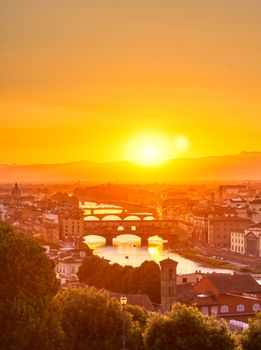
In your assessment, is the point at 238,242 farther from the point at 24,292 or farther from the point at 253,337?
the point at 24,292

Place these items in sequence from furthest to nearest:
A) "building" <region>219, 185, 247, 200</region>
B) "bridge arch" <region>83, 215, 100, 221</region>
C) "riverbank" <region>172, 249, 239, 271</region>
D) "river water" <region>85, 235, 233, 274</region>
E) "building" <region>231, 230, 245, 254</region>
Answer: "building" <region>219, 185, 247, 200</region> → "bridge arch" <region>83, 215, 100, 221</region> → "building" <region>231, 230, 245, 254</region> → "riverbank" <region>172, 249, 239, 271</region> → "river water" <region>85, 235, 233, 274</region>

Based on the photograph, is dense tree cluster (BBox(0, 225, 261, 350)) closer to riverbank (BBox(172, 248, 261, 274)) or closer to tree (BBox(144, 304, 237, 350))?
tree (BBox(144, 304, 237, 350))

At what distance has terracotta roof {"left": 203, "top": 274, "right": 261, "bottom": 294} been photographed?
1148cm

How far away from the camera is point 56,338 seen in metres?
6.86

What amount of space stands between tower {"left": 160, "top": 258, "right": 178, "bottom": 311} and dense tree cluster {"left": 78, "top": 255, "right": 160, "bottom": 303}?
122 cm

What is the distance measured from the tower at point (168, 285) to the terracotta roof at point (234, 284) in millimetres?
511

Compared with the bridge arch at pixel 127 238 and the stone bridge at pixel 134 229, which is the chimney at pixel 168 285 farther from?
the bridge arch at pixel 127 238

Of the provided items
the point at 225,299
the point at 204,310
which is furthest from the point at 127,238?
the point at 204,310

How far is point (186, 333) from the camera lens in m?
7.05

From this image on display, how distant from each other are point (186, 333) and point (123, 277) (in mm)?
7136

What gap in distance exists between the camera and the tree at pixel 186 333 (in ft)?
22.9

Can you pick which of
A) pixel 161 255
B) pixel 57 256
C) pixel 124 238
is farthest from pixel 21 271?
pixel 124 238

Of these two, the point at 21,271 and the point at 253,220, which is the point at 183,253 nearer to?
the point at 253,220

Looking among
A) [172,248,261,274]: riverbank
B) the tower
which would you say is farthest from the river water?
the tower
